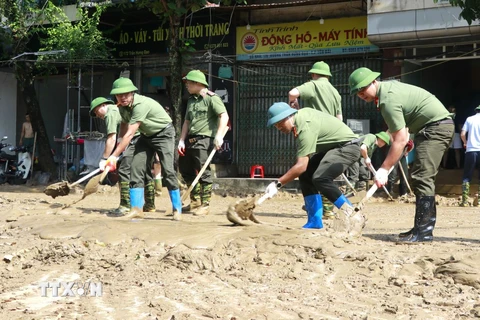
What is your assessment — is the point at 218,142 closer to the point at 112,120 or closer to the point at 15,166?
the point at 112,120

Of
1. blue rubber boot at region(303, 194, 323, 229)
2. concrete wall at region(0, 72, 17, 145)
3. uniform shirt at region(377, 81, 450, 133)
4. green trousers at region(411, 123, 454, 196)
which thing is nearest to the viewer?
uniform shirt at region(377, 81, 450, 133)

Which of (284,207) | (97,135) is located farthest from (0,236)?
(97,135)


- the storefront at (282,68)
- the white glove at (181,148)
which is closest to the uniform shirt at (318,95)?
the white glove at (181,148)

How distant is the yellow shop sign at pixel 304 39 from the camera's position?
16.5 metres

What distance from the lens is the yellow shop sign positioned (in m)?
16.5

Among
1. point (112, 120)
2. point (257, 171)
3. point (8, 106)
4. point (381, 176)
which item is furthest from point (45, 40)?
point (381, 176)

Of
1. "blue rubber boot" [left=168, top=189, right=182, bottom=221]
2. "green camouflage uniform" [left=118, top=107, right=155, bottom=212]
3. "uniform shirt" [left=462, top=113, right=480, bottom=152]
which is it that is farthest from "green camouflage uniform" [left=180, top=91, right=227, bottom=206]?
"uniform shirt" [left=462, top=113, right=480, bottom=152]

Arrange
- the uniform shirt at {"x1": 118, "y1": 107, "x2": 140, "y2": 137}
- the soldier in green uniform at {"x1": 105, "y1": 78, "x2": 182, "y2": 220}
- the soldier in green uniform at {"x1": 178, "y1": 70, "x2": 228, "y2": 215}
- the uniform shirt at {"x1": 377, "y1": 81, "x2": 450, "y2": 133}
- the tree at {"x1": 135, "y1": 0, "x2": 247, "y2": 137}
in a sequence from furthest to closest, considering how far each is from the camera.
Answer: the tree at {"x1": 135, "y1": 0, "x2": 247, "y2": 137} → the soldier in green uniform at {"x1": 178, "y1": 70, "x2": 228, "y2": 215} → the uniform shirt at {"x1": 118, "y1": 107, "x2": 140, "y2": 137} → the soldier in green uniform at {"x1": 105, "y1": 78, "x2": 182, "y2": 220} → the uniform shirt at {"x1": 377, "y1": 81, "x2": 450, "y2": 133}

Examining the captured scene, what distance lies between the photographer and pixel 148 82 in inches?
781

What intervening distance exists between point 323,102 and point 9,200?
622 cm

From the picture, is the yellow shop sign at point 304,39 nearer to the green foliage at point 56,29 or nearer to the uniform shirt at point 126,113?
the green foliage at point 56,29

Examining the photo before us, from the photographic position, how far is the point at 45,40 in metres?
18.9

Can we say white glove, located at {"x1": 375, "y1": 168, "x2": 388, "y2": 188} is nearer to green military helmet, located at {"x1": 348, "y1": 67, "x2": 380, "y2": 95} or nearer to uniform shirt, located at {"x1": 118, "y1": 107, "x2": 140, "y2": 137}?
green military helmet, located at {"x1": 348, "y1": 67, "x2": 380, "y2": 95}

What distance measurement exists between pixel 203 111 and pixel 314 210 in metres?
2.89
